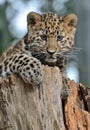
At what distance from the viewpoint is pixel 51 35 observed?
8.30 meters

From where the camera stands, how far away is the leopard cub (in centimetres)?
802

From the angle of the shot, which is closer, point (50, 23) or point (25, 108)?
point (25, 108)

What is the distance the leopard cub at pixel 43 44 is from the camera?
8.02m

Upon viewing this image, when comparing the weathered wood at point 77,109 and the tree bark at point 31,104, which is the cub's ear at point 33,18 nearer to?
the weathered wood at point 77,109

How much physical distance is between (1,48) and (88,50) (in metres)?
3.23

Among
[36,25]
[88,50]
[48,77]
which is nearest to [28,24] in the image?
[36,25]

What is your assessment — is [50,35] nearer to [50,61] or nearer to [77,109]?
[50,61]

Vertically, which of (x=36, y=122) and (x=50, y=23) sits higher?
(x=50, y=23)

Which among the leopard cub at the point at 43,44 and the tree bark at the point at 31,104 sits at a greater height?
the leopard cub at the point at 43,44

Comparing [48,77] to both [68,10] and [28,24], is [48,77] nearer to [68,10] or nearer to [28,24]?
[28,24]

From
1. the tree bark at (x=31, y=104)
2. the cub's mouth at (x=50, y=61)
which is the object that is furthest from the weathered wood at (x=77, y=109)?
the cub's mouth at (x=50, y=61)

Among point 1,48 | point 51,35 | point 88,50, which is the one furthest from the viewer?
point 1,48

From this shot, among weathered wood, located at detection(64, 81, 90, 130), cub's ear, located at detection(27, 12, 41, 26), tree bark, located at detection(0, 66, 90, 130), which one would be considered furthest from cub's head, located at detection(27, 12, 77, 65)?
tree bark, located at detection(0, 66, 90, 130)

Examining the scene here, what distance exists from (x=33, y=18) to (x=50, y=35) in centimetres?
43
